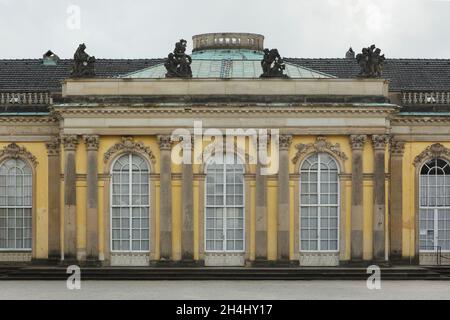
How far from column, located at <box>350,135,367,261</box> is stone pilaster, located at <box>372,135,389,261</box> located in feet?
1.37

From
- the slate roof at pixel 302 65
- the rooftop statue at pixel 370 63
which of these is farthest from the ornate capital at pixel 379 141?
the slate roof at pixel 302 65

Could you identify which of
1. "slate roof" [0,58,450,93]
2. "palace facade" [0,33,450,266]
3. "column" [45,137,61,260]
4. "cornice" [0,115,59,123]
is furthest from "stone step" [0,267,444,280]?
"slate roof" [0,58,450,93]

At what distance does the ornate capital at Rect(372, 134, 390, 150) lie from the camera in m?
52.2

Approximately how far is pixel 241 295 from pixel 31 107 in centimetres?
1437

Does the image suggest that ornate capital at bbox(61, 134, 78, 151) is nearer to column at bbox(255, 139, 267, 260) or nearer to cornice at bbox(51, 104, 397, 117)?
cornice at bbox(51, 104, 397, 117)

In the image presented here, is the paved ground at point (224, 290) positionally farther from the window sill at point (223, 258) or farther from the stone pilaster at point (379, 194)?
the window sill at point (223, 258)

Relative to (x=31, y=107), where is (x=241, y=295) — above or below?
below

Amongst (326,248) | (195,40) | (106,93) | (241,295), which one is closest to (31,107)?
(106,93)

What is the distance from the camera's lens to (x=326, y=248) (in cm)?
5262

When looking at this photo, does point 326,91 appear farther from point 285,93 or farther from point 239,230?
point 239,230

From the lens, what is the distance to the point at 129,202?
52.8 m

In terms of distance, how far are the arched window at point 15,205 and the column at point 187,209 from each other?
229 inches

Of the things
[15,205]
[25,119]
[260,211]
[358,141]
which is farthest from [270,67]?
[15,205]

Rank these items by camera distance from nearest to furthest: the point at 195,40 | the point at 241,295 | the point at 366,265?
the point at 241,295 < the point at 366,265 < the point at 195,40
